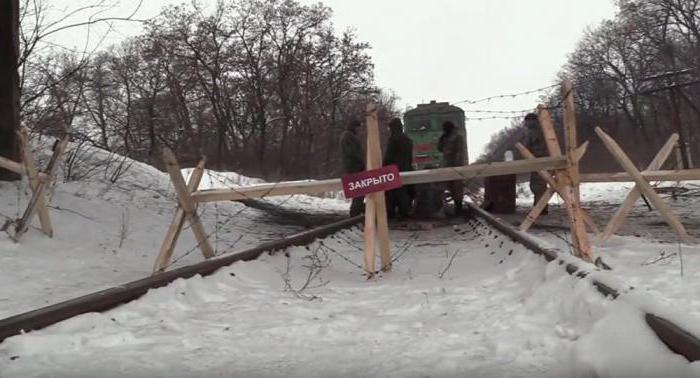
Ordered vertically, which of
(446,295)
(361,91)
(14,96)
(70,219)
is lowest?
(446,295)

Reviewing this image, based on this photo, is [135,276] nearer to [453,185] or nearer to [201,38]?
[453,185]

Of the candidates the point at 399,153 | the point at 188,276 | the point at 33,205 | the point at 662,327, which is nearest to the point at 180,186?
the point at 188,276

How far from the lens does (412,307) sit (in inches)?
182

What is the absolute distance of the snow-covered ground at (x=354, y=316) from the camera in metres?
3.05

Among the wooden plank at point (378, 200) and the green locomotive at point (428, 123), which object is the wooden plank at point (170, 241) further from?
the green locomotive at point (428, 123)

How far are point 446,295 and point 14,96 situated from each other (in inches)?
325

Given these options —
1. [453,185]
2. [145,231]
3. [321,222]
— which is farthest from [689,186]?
[145,231]

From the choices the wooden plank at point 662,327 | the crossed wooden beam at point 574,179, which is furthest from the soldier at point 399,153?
the wooden plank at point 662,327

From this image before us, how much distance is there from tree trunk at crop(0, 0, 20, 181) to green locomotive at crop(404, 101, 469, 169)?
1400 centimetres

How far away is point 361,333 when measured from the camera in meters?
3.87

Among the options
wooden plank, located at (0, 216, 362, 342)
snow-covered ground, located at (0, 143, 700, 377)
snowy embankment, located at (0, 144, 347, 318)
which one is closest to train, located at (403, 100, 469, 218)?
snowy embankment, located at (0, 144, 347, 318)

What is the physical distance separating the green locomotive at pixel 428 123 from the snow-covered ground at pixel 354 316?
45.8 ft

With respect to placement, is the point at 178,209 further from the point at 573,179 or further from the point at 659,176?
the point at 659,176

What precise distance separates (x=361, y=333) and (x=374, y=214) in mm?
2525
